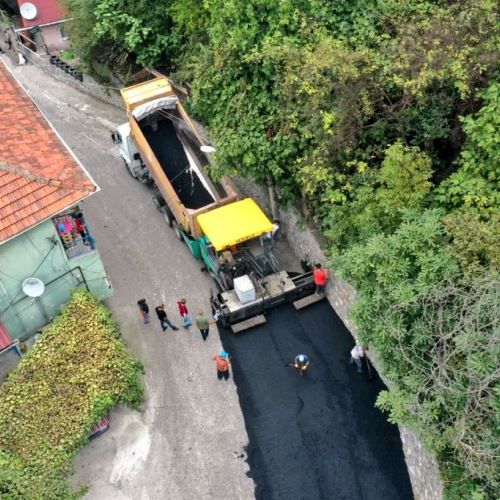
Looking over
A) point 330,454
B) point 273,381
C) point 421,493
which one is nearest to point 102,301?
point 273,381

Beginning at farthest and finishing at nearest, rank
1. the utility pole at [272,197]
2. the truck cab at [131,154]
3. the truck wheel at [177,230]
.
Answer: the truck cab at [131,154]
the truck wheel at [177,230]
the utility pole at [272,197]

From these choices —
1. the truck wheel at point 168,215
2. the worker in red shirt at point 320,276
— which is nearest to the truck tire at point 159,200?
the truck wheel at point 168,215

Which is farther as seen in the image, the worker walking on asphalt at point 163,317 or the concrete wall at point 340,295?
the worker walking on asphalt at point 163,317

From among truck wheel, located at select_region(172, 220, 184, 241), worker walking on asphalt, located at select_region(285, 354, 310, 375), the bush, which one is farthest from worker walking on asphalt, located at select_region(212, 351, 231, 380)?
truck wheel, located at select_region(172, 220, 184, 241)

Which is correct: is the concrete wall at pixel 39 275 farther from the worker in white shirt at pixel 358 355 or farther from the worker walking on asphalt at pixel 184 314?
the worker in white shirt at pixel 358 355

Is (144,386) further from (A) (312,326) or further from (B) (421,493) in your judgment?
(B) (421,493)

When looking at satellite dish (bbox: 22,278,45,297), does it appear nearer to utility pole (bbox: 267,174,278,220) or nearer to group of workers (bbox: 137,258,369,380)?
A: group of workers (bbox: 137,258,369,380)
